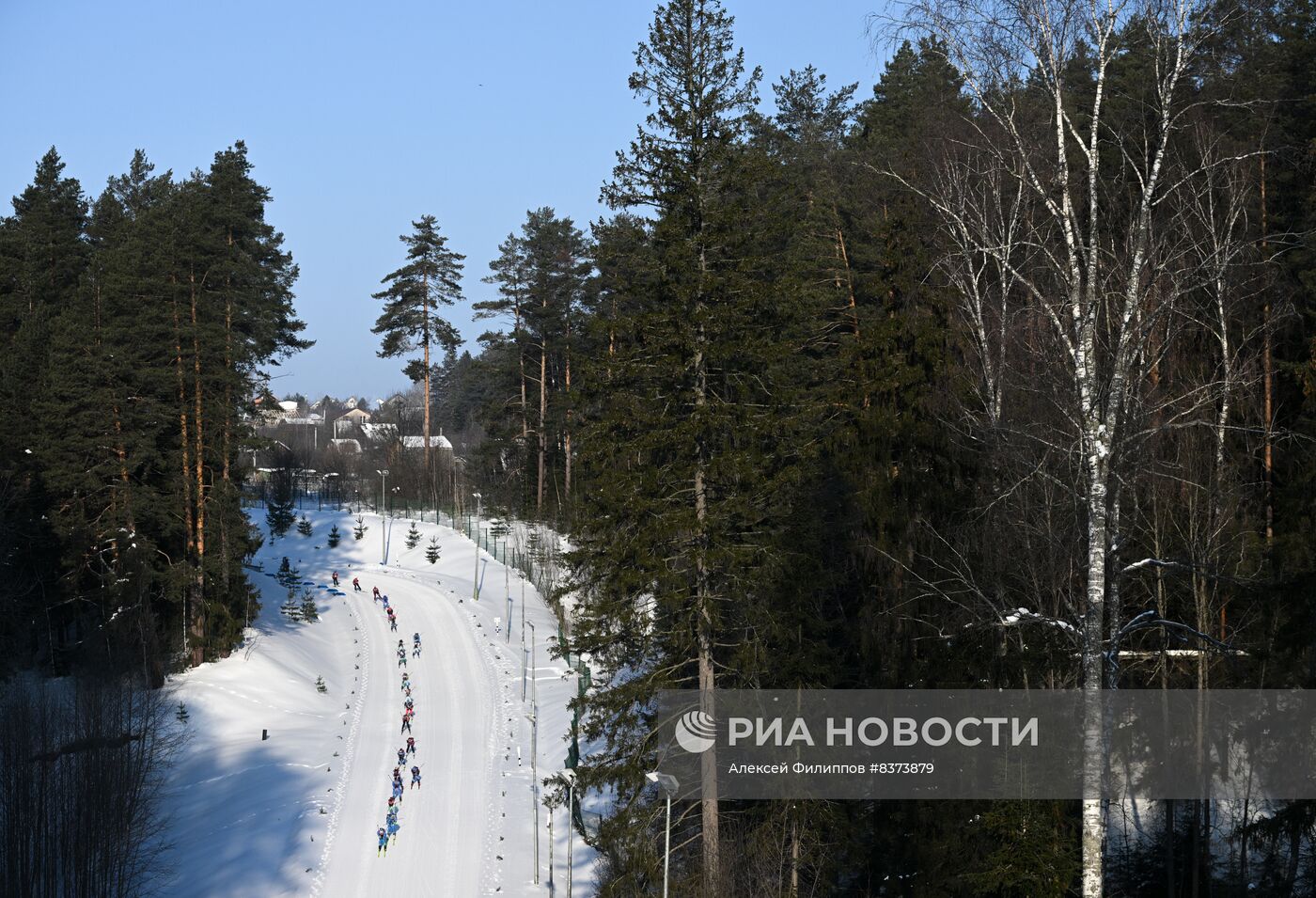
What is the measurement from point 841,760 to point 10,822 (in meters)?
16.9

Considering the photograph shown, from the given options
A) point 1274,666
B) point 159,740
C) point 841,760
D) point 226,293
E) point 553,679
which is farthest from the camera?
point 553,679

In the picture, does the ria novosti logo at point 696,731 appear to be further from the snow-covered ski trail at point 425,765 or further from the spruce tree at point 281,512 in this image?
the spruce tree at point 281,512

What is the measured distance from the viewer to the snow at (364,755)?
28.2 m

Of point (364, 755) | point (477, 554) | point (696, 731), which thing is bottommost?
point (364, 755)

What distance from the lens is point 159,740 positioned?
3206 cm

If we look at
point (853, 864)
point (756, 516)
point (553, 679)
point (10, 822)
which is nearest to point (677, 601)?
point (756, 516)

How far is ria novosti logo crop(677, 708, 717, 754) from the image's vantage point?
16781 millimetres

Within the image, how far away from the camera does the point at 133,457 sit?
3700 centimetres

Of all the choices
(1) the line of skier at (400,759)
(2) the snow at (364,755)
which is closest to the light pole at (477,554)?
(2) the snow at (364,755)

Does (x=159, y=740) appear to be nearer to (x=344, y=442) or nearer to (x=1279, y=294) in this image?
(x=1279, y=294)

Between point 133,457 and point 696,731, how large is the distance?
27.1 metres

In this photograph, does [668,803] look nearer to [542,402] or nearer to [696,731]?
[696,731]

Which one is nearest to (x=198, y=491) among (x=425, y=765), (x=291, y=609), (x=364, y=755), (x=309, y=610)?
(x=364, y=755)

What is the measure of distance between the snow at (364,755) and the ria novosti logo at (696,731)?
11910mm
